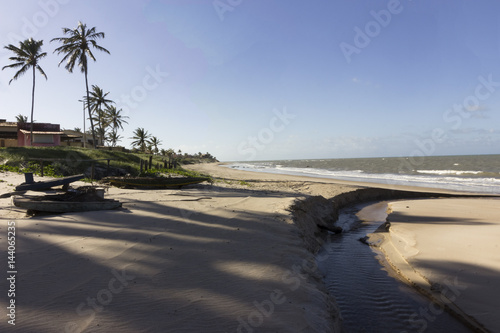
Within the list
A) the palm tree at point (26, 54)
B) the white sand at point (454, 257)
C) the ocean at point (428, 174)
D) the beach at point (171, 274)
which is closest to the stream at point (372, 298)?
the white sand at point (454, 257)

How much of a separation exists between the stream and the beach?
0.48 meters

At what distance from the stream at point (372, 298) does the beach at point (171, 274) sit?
1.57ft

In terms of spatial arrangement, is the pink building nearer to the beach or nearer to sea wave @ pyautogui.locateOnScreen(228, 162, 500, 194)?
the beach

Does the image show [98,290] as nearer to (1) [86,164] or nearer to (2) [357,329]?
(2) [357,329]

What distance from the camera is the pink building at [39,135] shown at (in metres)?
34.0

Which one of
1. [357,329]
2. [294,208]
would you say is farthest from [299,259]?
[294,208]

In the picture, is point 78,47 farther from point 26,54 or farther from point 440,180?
point 440,180

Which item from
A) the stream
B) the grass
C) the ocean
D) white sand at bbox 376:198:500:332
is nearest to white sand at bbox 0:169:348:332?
the stream

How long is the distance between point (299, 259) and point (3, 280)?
4.76 m

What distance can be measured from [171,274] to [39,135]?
3966cm

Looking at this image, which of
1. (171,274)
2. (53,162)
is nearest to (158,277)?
(171,274)

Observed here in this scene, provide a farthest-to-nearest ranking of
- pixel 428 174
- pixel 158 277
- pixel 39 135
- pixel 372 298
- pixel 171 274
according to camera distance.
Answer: pixel 428 174 < pixel 39 135 < pixel 372 298 < pixel 171 274 < pixel 158 277

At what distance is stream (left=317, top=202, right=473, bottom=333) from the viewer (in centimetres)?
431

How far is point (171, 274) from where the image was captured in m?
4.23
